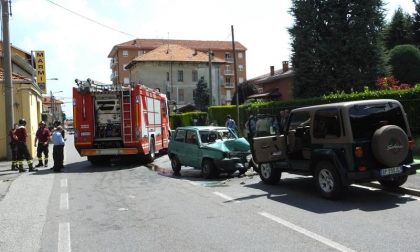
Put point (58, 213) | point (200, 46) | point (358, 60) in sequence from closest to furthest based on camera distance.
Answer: point (58, 213) < point (358, 60) < point (200, 46)

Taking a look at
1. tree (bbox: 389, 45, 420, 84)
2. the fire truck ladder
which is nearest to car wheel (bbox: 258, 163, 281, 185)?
the fire truck ladder

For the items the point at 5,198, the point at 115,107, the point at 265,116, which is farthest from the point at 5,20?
the point at 265,116

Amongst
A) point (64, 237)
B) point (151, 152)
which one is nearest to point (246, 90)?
point (151, 152)

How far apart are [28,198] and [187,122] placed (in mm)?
38557

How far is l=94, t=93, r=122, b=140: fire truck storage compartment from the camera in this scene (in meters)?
19.0

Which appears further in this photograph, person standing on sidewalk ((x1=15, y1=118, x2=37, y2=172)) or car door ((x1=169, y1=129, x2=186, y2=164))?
person standing on sidewalk ((x1=15, y1=118, x2=37, y2=172))

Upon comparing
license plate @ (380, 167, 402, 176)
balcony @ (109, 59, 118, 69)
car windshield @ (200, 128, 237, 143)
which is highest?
balcony @ (109, 59, 118, 69)

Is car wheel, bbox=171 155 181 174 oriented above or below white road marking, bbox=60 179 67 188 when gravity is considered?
above

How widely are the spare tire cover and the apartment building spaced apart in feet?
294

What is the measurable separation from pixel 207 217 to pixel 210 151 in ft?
18.0

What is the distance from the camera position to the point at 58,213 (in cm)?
930

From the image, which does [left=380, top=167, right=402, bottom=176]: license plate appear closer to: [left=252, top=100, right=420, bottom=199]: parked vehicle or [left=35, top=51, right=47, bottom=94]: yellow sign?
[left=252, top=100, right=420, bottom=199]: parked vehicle

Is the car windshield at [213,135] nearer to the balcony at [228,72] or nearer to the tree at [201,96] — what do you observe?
the tree at [201,96]

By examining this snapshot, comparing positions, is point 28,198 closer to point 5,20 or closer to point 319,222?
point 319,222
